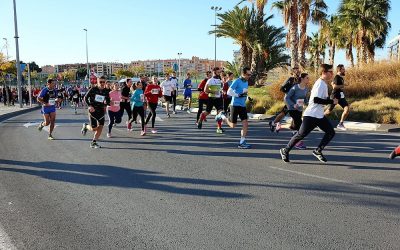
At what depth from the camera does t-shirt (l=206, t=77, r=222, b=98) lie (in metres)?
11.7

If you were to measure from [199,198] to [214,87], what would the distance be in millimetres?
6970

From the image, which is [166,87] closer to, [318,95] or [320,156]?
[320,156]

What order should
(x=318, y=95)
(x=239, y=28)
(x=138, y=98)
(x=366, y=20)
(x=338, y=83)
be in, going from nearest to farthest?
(x=318, y=95) < (x=338, y=83) < (x=138, y=98) < (x=239, y=28) < (x=366, y=20)

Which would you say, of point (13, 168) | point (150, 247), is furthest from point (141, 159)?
point (150, 247)

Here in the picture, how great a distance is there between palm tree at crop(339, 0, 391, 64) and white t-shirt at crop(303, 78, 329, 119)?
92.0 ft

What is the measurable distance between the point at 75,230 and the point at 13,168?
3.80 m

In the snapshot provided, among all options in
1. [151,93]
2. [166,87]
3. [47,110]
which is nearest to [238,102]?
[151,93]

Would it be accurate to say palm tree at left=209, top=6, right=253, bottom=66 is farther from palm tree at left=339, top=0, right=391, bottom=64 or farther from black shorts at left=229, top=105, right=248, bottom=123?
black shorts at left=229, top=105, right=248, bottom=123

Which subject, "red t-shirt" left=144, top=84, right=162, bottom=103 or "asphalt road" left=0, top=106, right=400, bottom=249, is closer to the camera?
"asphalt road" left=0, top=106, right=400, bottom=249

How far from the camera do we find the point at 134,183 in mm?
5953

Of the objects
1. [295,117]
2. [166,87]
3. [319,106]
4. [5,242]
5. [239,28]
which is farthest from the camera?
[239,28]

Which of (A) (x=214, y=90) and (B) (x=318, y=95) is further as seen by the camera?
(A) (x=214, y=90)

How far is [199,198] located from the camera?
514 cm

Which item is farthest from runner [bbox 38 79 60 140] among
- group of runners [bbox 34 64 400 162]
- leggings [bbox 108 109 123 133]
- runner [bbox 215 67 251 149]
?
runner [bbox 215 67 251 149]
